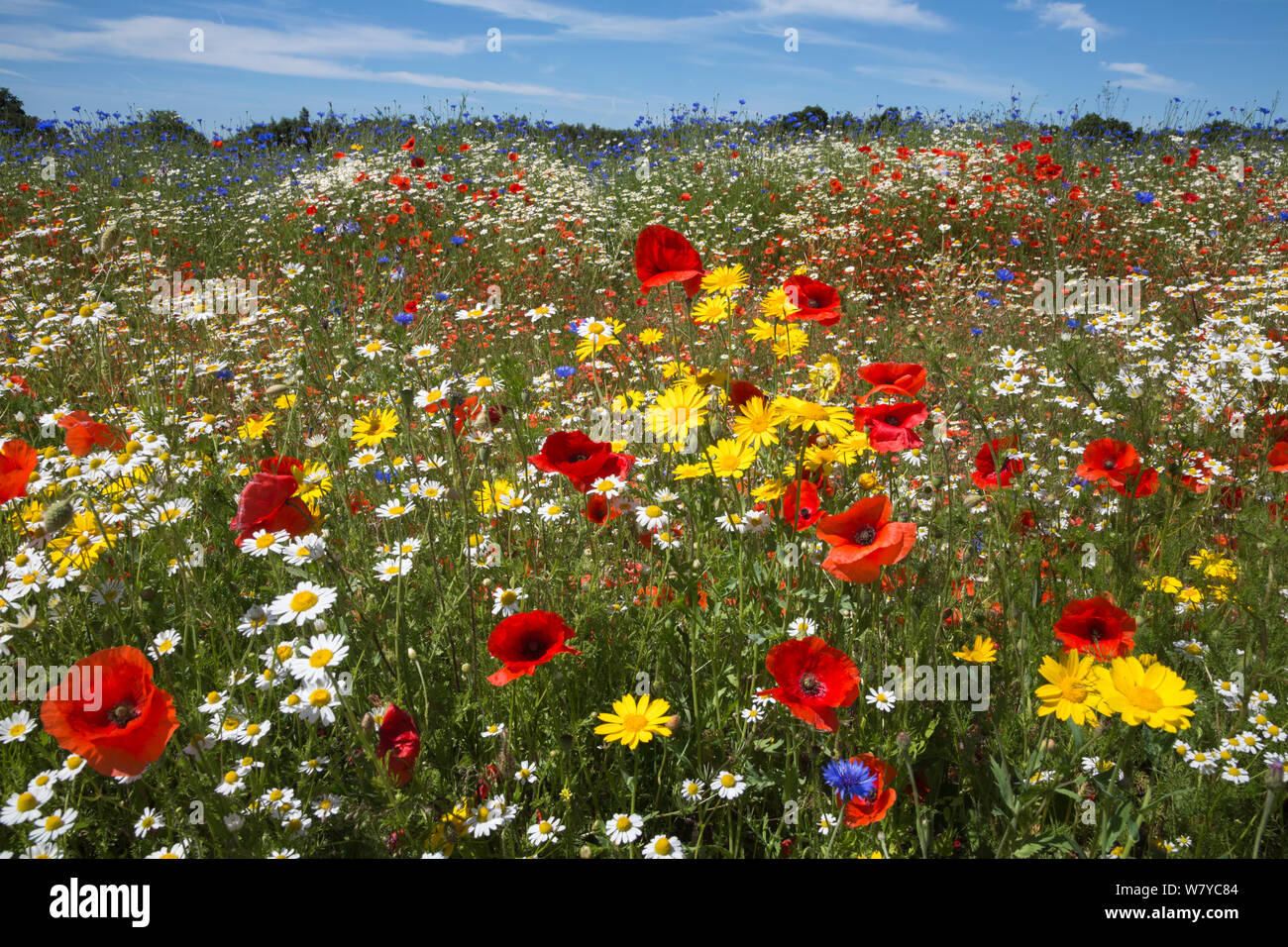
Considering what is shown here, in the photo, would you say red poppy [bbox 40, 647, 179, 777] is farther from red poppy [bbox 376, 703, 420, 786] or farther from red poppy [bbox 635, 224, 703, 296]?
red poppy [bbox 635, 224, 703, 296]

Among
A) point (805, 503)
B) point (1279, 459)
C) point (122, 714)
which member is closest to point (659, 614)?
point (805, 503)

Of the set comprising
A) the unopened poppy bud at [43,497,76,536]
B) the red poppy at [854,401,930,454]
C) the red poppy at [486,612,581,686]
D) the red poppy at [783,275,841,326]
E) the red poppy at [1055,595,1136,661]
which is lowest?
the red poppy at [486,612,581,686]

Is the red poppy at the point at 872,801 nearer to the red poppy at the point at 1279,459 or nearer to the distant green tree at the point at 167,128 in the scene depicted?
the red poppy at the point at 1279,459

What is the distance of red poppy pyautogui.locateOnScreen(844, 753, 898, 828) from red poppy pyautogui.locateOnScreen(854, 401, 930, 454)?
571 millimetres

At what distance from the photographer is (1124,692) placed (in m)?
1.05

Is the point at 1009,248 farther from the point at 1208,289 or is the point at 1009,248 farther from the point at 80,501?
the point at 80,501

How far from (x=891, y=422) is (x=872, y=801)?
2.36 feet

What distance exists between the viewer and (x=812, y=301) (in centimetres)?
174

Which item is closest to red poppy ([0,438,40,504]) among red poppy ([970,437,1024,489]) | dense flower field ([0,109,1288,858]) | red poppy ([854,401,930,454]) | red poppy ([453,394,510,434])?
dense flower field ([0,109,1288,858])

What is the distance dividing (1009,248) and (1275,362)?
4.66 m

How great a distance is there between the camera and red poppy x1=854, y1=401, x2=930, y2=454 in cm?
136

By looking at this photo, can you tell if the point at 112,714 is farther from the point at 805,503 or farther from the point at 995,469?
the point at 995,469

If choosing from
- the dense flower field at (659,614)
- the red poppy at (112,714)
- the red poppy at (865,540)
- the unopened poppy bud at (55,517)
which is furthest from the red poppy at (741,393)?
the unopened poppy bud at (55,517)

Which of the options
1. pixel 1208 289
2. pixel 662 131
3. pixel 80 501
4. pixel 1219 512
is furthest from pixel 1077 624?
pixel 662 131
